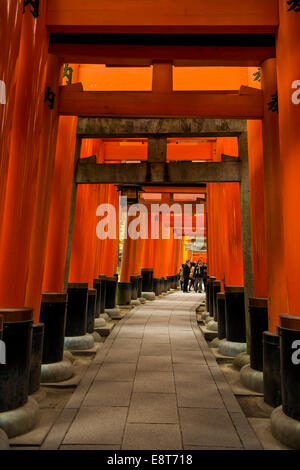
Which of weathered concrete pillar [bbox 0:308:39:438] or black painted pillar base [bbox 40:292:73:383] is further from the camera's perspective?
black painted pillar base [bbox 40:292:73:383]

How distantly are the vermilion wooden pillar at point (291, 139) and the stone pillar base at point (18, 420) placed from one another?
2.52 metres

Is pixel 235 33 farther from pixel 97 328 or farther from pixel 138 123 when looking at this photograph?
pixel 97 328

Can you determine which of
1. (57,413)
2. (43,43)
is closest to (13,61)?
(43,43)

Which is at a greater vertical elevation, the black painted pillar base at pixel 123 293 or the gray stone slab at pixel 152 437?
the black painted pillar base at pixel 123 293

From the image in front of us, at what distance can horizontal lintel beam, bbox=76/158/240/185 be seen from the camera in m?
5.79

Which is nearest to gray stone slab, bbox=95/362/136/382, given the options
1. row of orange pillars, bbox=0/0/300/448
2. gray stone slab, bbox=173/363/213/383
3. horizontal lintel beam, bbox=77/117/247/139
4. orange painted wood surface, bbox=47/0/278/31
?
gray stone slab, bbox=173/363/213/383

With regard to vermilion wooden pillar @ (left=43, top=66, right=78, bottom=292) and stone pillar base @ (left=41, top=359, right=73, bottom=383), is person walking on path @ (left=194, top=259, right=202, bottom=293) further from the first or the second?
stone pillar base @ (left=41, top=359, right=73, bottom=383)

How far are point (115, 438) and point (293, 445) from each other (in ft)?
4.65

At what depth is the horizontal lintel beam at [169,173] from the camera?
19.0ft

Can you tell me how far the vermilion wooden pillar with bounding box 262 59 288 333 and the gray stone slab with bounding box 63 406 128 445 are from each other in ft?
6.43

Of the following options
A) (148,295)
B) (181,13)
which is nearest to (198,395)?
(181,13)

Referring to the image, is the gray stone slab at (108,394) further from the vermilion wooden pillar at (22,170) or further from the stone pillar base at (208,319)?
the stone pillar base at (208,319)

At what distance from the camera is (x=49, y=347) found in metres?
4.59

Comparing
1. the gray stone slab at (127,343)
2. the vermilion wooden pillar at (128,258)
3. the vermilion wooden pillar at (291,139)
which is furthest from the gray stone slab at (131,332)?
the vermilion wooden pillar at (128,258)
